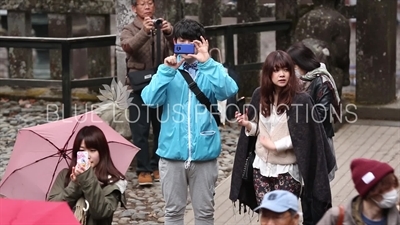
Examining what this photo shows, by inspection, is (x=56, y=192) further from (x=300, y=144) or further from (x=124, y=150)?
(x=300, y=144)

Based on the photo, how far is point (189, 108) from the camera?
21.0ft

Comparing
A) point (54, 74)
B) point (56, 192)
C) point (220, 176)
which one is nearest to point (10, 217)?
point (56, 192)

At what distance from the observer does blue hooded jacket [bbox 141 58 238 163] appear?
6340 millimetres

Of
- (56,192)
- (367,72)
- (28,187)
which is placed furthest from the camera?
(367,72)

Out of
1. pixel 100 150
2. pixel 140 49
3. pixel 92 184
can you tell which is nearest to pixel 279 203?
pixel 92 184

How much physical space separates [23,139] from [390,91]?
19.9 feet

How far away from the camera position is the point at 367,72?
11242 millimetres

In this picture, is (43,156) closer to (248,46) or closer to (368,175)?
(368,175)

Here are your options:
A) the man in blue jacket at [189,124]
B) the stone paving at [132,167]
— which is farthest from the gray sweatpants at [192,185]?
the stone paving at [132,167]

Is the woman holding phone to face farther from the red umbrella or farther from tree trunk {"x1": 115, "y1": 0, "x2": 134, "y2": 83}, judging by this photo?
tree trunk {"x1": 115, "y1": 0, "x2": 134, "y2": 83}

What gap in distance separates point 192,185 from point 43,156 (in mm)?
1039

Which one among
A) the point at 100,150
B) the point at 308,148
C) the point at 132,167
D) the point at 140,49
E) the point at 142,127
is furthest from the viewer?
the point at 132,167

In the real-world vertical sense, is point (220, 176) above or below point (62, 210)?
below

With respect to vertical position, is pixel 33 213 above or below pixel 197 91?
below
